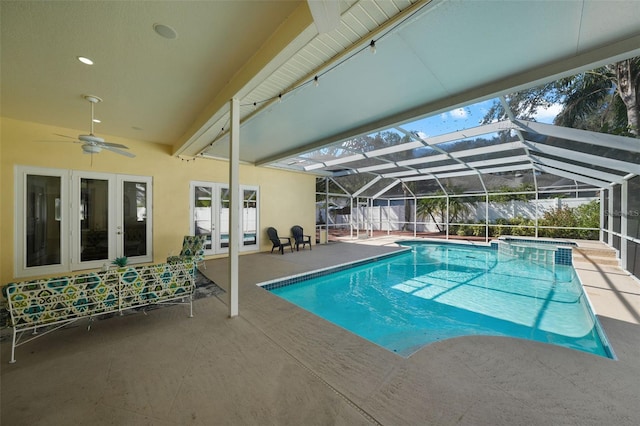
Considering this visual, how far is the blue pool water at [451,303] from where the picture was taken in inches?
139

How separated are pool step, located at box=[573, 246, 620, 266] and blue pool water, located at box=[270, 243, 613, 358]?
511 mm

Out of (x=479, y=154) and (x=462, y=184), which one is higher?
(x=479, y=154)

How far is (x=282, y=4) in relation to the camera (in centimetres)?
206

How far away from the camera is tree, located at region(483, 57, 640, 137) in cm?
355

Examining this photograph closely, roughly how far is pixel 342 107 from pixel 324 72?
1.15 m

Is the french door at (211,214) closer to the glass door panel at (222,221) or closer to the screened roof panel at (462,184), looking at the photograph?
the glass door panel at (222,221)

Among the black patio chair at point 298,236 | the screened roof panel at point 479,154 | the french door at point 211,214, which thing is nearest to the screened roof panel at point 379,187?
the screened roof panel at point 479,154

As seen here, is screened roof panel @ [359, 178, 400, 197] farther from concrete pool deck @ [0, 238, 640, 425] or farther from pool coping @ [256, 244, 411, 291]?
concrete pool deck @ [0, 238, 640, 425]

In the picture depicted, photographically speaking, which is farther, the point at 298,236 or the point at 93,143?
the point at 298,236

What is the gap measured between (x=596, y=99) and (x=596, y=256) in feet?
17.3

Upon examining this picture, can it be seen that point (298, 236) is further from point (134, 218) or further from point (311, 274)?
point (134, 218)

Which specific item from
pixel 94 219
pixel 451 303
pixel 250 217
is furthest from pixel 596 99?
pixel 94 219

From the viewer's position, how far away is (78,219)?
17.2ft

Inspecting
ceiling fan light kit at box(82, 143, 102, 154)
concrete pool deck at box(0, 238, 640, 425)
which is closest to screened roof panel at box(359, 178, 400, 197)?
concrete pool deck at box(0, 238, 640, 425)
